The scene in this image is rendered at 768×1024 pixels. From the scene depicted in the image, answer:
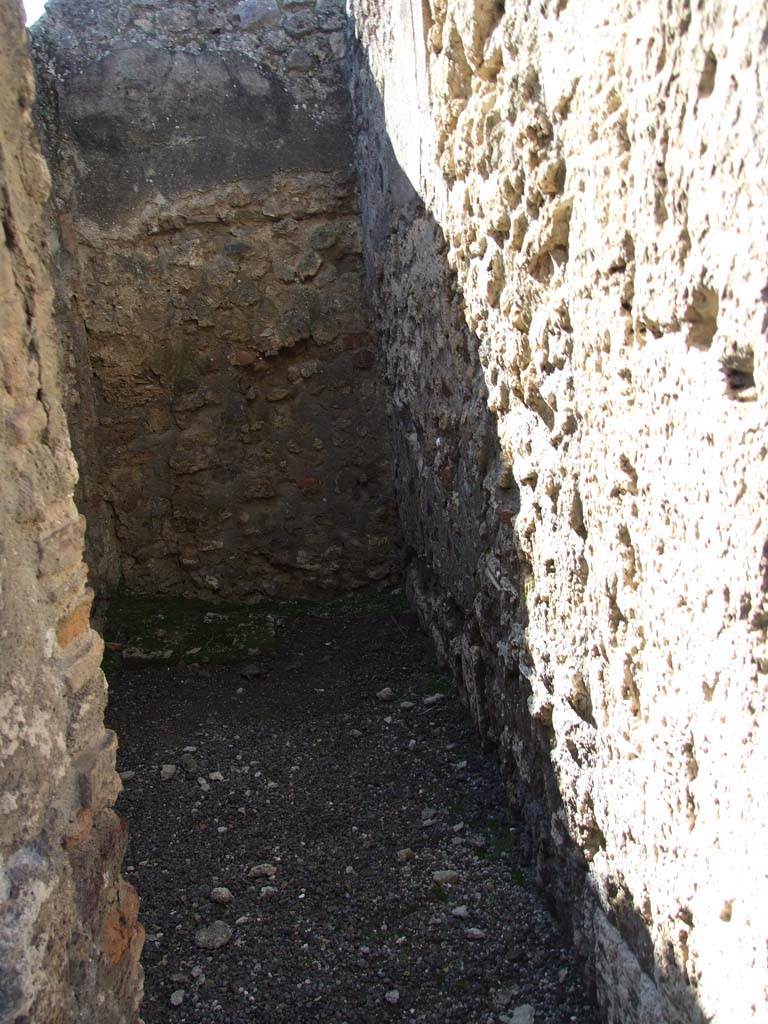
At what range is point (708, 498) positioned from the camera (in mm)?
1277

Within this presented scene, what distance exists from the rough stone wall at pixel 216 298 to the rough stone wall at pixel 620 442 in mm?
1397

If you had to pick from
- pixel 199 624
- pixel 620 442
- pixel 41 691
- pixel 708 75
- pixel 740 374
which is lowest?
pixel 199 624

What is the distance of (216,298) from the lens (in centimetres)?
415

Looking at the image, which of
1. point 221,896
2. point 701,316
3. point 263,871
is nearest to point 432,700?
point 263,871

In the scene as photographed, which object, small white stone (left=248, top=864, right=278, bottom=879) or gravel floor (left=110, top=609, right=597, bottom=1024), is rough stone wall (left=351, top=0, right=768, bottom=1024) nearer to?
gravel floor (left=110, top=609, right=597, bottom=1024)

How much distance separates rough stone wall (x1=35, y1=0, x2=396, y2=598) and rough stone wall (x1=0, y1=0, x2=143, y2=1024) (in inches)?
99.8

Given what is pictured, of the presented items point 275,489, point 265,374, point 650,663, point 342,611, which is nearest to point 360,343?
point 265,374

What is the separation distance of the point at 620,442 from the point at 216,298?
2.94 meters

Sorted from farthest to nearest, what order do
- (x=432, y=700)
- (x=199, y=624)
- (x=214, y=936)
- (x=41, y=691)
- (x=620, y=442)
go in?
(x=199, y=624), (x=432, y=700), (x=214, y=936), (x=620, y=442), (x=41, y=691)

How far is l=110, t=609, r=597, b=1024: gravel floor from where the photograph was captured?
2.13 metres

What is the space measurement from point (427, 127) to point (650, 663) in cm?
189

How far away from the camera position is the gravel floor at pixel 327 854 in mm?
2127

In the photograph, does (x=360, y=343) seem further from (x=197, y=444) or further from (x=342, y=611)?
(x=342, y=611)

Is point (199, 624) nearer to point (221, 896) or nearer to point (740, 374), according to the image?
point (221, 896)
